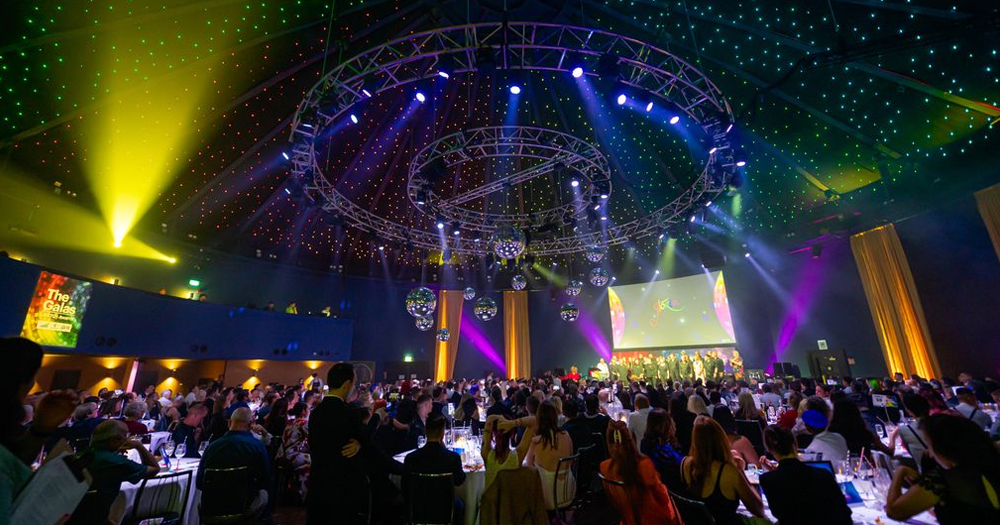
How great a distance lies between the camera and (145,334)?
10.5 metres

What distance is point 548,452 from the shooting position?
13.3 ft

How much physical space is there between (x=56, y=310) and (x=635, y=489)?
11879 millimetres

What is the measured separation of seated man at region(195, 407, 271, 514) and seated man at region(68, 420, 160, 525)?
1.58 feet

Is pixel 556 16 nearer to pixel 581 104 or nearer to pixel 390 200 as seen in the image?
pixel 581 104

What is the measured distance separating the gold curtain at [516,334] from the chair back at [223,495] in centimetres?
1662

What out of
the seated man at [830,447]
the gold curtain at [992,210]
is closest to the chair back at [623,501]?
the seated man at [830,447]

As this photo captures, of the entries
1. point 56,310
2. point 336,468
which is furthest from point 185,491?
point 56,310

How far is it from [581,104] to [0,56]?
11136mm

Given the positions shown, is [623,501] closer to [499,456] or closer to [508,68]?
[499,456]

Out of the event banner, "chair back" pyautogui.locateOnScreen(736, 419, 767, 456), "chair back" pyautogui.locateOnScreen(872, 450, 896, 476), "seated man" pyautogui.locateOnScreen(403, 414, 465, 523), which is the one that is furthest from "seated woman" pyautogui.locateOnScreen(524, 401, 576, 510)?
the event banner

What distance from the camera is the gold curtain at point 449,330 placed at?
19031mm

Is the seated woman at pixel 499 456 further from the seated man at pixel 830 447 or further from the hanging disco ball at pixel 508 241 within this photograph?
the hanging disco ball at pixel 508 241

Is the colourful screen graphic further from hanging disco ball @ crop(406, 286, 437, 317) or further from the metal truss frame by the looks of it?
hanging disco ball @ crop(406, 286, 437, 317)

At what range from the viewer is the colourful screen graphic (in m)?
16.2
